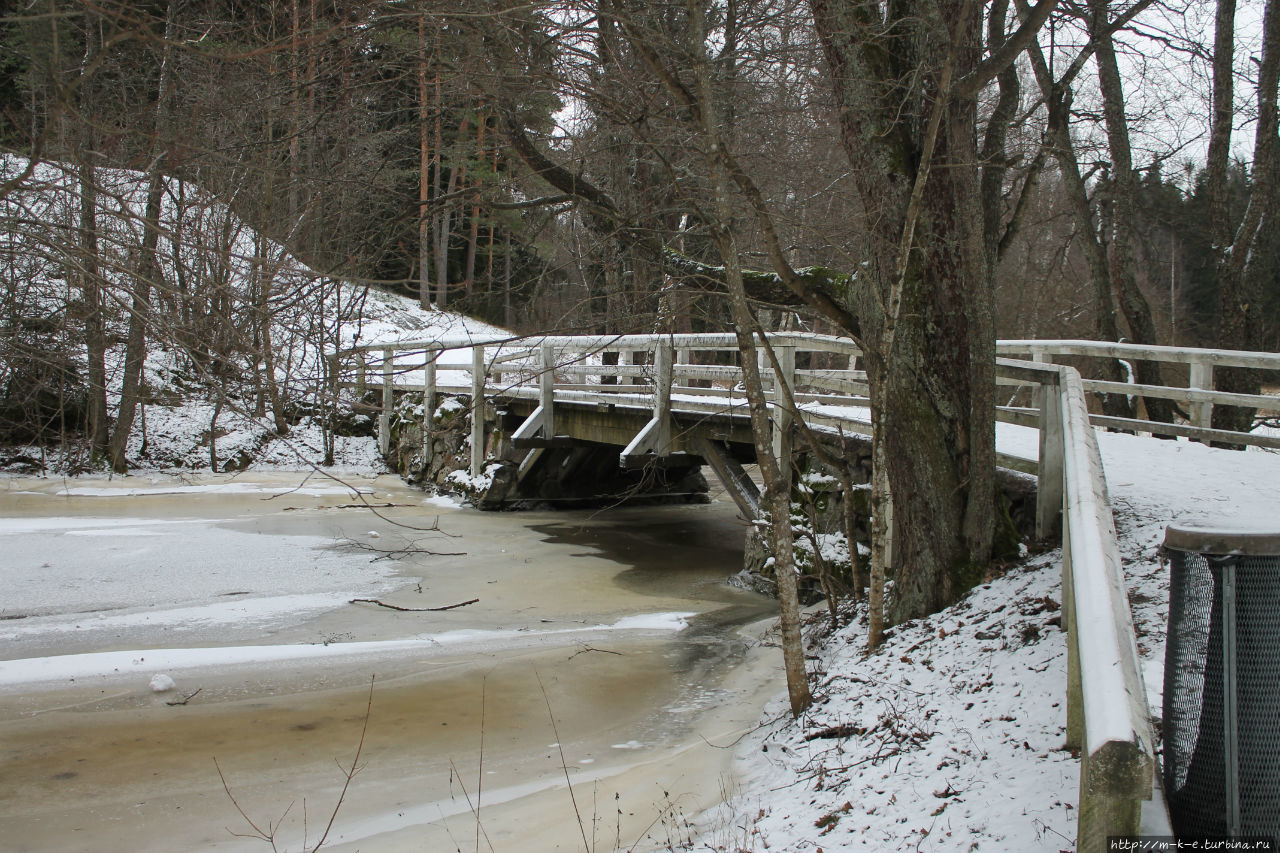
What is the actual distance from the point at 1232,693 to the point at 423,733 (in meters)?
4.75

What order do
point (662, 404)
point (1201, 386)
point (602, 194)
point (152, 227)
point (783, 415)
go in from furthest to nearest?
point (662, 404) < point (783, 415) < point (1201, 386) < point (602, 194) < point (152, 227)

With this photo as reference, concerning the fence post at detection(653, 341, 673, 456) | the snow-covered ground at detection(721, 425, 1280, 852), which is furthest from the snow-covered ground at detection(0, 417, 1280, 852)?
the fence post at detection(653, 341, 673, 456)

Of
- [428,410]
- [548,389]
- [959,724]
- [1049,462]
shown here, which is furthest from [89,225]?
[428,410]

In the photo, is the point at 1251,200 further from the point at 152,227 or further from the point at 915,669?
the point at 152,227

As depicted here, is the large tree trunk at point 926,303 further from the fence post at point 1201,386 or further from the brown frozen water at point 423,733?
the fence post at point 1201,386

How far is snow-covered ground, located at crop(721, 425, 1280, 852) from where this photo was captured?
3.21 m

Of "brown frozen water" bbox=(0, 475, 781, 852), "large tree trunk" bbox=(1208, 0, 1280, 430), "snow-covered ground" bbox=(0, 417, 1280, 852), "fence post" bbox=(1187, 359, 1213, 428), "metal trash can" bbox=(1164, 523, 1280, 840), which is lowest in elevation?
"brown frozen water" bbox=(0, 475, 781, 852)

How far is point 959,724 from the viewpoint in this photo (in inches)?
160

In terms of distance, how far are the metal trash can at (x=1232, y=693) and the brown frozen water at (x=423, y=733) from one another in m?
2.47

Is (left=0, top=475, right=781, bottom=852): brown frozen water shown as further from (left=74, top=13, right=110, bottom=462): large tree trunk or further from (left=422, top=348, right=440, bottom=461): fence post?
(left=422, top=348, right=440, bottom=461): fence post

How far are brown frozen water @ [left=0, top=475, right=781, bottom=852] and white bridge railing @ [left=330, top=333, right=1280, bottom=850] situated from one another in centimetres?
202

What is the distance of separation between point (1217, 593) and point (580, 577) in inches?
356

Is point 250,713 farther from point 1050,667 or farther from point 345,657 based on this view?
point 1050,667

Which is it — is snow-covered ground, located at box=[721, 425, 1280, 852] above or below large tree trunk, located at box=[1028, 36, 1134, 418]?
below
